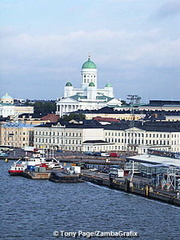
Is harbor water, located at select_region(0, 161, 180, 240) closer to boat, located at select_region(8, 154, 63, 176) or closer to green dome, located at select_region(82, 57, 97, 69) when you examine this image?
boat, located at select_region(8, 154, 63, 176)

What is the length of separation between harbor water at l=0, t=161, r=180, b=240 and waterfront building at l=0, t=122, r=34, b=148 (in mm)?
30582

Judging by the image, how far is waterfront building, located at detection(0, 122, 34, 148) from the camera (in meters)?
76.3

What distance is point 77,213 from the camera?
3625 cm

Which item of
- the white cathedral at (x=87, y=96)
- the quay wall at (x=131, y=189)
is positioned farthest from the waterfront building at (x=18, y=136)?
the white cathedral at (x=87, y=96)

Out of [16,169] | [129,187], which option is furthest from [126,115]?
[129,187]

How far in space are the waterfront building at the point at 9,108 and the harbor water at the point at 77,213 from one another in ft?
194

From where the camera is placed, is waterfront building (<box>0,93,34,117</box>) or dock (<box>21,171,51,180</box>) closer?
dock (<box>21,171,51,180</box>)

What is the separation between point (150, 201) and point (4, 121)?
43.7 metres

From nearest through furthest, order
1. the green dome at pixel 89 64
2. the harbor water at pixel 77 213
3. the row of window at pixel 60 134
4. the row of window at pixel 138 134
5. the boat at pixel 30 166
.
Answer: the harbor water at pixel 77 213
the boat at pixel 30 166
the row of window at pixel 138 134
the row of window at pixel 60 134
the green dome at pixel 89 64

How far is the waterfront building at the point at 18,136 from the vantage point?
76312mm

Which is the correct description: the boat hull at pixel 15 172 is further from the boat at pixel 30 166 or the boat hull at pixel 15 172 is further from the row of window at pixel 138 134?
the row of window at pixel 138 134

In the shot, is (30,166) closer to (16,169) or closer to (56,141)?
(16,169)

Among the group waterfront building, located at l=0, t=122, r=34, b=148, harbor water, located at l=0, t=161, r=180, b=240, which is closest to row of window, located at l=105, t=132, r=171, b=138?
waterfront building, located at l=0, t=122, r=34, b=148

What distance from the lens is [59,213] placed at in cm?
3619
